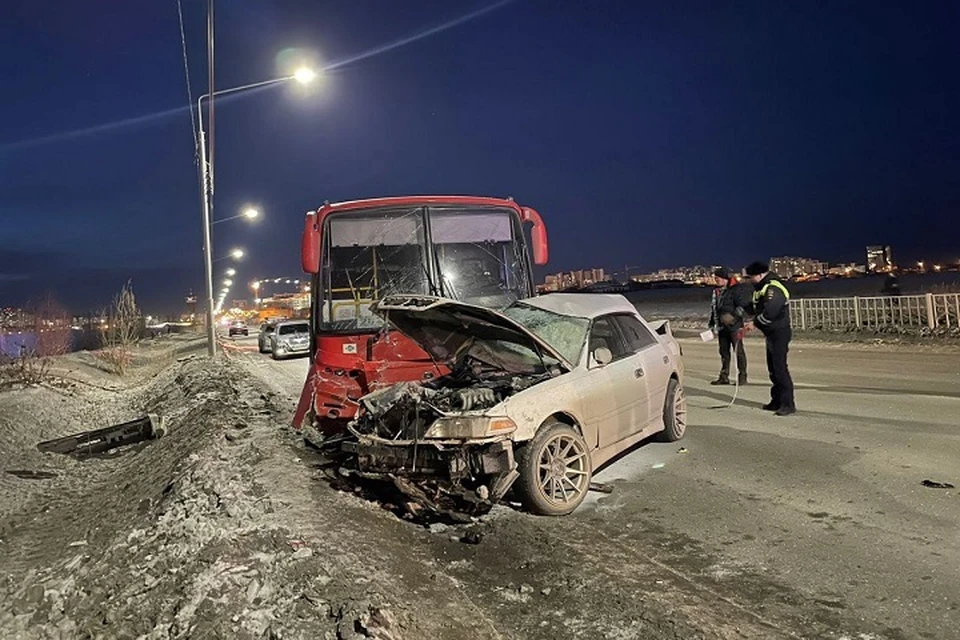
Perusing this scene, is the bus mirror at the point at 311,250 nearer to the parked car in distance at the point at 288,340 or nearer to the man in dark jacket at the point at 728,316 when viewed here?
the man in dark jacket at the point at 728,316

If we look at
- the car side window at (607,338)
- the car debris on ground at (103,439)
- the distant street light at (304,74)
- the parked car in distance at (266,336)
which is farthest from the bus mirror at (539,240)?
the parked car in distance at (266,336)

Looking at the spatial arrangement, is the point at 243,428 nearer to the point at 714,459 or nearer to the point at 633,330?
the point at 633,330

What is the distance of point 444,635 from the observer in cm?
339

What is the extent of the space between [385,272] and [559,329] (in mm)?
2953

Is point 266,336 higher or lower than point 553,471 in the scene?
higher

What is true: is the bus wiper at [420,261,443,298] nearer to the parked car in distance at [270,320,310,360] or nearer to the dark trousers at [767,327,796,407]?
the dark trousers at [767,327,796,407]

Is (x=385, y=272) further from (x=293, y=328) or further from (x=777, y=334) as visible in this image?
(x=293, y=328)

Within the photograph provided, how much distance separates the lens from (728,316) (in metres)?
10.6

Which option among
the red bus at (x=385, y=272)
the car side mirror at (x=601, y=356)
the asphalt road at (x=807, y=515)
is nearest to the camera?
the asphalt road at (x=807, y=515)

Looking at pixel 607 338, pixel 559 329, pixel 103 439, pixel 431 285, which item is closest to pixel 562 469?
pixel 559 329

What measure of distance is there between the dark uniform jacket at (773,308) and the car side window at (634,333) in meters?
2.11

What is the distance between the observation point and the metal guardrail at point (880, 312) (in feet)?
61.7

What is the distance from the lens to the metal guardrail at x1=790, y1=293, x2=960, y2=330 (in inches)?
741

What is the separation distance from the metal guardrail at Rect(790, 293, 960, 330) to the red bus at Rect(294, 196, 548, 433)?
15378mm
